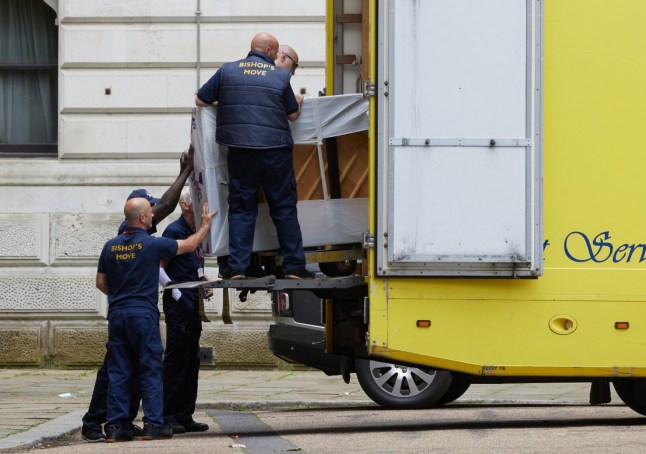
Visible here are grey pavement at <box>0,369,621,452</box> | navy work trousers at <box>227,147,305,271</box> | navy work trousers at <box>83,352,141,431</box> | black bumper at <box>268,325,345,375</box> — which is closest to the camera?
navy work trousers at <box>227,147,305,271</box>

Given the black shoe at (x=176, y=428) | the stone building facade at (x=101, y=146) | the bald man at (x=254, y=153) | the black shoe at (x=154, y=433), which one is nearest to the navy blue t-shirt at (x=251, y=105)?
the bald man at (x=254, y=153)

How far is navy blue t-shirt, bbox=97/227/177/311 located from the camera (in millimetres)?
10094

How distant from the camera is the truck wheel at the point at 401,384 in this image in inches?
476

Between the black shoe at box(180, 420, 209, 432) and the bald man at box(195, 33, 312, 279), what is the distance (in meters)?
1.40

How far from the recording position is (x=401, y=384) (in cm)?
1219

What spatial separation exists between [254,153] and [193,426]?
84.2 inches

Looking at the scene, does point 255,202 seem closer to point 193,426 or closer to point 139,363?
point 139,363

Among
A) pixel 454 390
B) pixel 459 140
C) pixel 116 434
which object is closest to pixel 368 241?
pixel 459 140

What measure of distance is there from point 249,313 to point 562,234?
7.67 m

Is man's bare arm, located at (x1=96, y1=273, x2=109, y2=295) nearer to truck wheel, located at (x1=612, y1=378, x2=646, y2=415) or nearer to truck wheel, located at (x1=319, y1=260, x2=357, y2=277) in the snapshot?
truck wheel, located at (x1=319, y1=260, x2=357, y2=277)

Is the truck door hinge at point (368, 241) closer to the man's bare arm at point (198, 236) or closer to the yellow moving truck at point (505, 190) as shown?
the yellow moving truck at point (505, 190)

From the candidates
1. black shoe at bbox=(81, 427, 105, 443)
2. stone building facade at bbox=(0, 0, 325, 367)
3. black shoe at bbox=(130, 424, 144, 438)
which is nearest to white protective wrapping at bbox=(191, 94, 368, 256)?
black shoe at bbox=(130, 424, 144, 438)

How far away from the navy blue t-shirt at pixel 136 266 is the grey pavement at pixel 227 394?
1.12 meters

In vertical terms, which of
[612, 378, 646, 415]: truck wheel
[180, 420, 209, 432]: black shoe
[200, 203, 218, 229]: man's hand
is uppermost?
[200, 203, 218, 229]: man's hand
